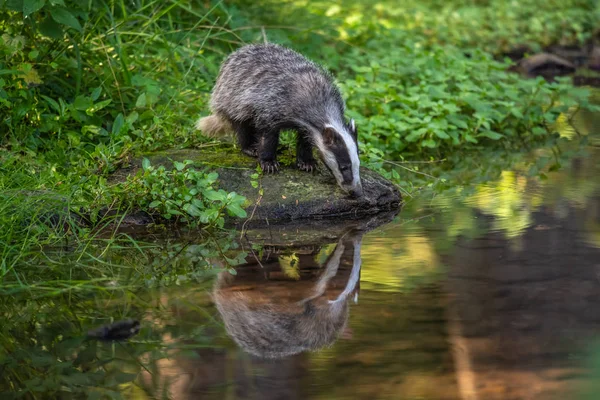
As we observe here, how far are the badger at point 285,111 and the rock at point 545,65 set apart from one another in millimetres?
6624

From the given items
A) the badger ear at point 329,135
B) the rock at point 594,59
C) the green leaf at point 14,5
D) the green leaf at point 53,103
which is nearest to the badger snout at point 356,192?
the badger ear at point 329,135

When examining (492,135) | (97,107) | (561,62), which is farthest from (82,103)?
(561,62)

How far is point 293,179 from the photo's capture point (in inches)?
235

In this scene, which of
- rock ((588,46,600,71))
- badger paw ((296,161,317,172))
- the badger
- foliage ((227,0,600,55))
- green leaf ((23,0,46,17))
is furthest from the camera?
rock ((588,46,600,71))

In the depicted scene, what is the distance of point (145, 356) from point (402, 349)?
39.2 inches

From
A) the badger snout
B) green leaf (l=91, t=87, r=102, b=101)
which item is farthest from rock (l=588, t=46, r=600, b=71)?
green leaf (l=91, t=87, r=102, b=101)

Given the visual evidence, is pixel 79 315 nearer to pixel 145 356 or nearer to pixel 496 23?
pixel 145 356

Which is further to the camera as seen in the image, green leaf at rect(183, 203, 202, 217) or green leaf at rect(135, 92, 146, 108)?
green leaf at rect(135, 92, 146, 108)

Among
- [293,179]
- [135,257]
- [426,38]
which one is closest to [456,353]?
[135,257]

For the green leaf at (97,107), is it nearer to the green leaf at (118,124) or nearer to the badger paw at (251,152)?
the green leaf at (118,124)

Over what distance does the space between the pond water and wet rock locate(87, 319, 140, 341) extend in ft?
0.12

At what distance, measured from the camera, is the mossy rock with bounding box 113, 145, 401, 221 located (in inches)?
227

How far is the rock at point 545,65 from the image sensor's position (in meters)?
12.2

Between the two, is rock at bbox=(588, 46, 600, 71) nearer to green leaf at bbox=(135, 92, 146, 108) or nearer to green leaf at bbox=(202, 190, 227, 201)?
green leaf at bbox=(135, 92, 146, 108)
